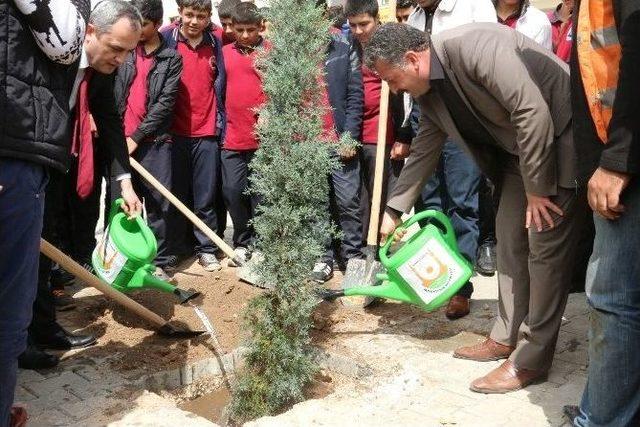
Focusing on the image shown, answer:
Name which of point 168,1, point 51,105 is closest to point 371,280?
point 51,105

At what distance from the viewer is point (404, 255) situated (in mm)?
4031

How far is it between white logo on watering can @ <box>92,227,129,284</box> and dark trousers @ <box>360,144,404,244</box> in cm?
205

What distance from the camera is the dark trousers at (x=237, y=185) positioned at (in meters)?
5.79

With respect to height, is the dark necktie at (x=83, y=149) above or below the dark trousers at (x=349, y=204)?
above

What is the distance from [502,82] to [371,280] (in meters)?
2.11

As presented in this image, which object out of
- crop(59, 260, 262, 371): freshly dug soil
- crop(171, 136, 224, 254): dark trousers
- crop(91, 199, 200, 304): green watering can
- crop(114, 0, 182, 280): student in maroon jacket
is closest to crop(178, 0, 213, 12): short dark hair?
crop(114, 0, 182, 280): student in maroon jacket

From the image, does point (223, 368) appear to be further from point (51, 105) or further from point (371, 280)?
point (51, 105)

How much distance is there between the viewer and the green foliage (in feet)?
12.5

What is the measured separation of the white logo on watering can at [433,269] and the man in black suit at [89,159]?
1.71 meters

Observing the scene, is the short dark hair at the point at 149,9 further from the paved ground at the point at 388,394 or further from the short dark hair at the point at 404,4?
the paved ground at the point at 388,394

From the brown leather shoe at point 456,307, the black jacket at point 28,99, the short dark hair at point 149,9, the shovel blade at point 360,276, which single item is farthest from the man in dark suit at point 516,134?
the short dark hair at point 149,9

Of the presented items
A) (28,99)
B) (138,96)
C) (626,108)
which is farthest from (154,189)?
(626,108)

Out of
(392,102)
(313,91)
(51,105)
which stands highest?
(51,105)

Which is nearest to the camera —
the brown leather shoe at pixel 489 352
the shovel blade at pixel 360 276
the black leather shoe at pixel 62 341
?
the brown leather shoe at pixel 489 352
